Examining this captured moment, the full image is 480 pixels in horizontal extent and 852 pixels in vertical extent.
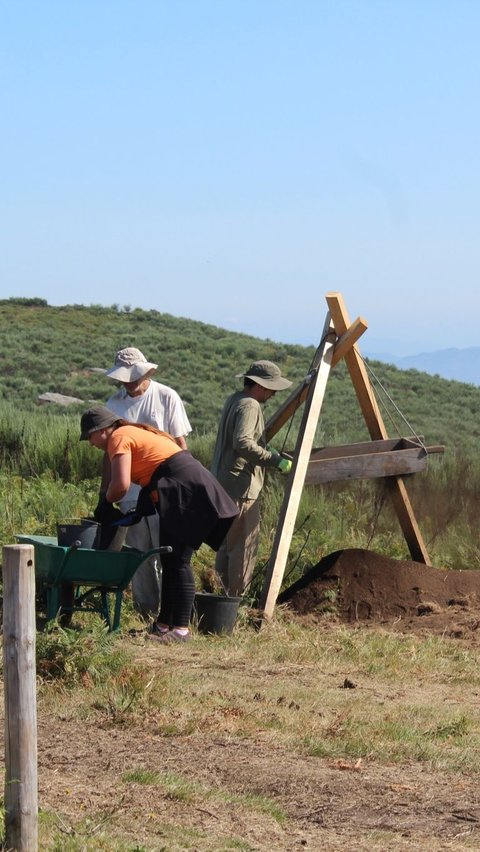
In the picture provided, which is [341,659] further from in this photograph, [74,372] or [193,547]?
[74,372]

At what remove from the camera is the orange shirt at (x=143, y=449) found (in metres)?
7.39

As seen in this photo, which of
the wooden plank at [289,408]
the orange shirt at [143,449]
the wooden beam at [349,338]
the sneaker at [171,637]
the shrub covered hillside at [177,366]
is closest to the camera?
the orange shirt at [143,449]

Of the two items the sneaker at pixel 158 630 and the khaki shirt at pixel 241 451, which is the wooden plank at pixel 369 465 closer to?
the khaki shirt at pixel 241 451

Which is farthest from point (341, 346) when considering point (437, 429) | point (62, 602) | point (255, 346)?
point (255, 346)

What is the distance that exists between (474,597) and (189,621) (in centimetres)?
261

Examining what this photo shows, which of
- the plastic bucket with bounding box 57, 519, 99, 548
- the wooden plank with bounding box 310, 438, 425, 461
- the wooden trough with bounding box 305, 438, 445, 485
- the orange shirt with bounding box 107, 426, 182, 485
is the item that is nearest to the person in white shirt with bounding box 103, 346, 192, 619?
the plastic bucket with bounding box 57, 519, 99, 548

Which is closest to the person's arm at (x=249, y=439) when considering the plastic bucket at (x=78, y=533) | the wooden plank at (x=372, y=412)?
the wooden plank at (x=372, y=412)

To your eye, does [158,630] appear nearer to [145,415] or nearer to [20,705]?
[145,415]

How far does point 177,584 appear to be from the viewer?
7.70 metres

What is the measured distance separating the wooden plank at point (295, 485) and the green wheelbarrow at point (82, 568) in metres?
1.75

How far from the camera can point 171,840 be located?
14.1 ft

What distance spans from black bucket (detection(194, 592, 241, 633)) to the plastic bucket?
3.13 feet

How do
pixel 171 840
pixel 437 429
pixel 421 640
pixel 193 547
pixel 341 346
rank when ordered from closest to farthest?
1. pixel 171 840
2. pixel 193 547
3. pixel 421 640
4. pixel 341 346
5. pixel 437 429

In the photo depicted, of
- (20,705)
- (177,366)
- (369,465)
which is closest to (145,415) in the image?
(369,465)
